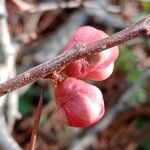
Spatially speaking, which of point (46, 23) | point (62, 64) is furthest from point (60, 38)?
point (62, 64)

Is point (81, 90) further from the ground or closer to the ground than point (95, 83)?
further from the ground

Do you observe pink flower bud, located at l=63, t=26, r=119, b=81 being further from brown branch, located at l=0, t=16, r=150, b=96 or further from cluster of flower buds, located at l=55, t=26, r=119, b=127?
brown branch, located at l=0, t=16, r=150, b=96

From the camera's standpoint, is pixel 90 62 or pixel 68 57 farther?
pixel 90 62

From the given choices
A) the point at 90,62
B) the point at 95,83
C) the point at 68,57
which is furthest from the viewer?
the point at 95,83

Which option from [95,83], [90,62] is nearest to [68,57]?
[90,62]

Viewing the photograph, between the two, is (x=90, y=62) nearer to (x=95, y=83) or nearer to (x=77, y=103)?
(x=77, y=103)

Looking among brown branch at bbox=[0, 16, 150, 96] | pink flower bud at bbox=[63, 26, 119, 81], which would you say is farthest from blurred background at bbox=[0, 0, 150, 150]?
brown branch at bbox=[0, 16, 150, 96]

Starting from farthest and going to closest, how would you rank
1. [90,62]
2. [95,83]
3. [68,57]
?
[95,83] < [90,62] < [68,57]
